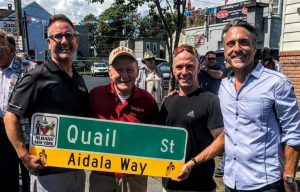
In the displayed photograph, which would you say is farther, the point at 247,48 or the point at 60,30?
the point at 60,30

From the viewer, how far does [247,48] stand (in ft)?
8.82

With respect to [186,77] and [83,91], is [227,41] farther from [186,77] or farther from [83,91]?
[83,91]

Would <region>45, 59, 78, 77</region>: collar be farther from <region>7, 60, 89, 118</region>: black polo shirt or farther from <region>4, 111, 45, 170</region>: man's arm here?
<region>4, 111, 45, 170</region>: man's arm

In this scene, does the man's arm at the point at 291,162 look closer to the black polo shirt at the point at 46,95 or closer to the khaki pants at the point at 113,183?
the khaki pants at the point at 113,183

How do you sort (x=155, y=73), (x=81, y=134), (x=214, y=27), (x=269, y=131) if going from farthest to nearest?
(x=214, y=27)
(x=155, y=73)
(x=81, y=134)
(x=269, y=131)

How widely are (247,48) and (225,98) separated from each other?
1.30 ft

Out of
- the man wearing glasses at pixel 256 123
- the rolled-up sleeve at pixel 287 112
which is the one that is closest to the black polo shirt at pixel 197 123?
the man wearing glasses at pixel 256 123

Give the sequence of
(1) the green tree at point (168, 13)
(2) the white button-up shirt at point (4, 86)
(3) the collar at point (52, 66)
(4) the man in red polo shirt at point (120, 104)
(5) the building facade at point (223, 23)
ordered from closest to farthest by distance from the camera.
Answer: (3) the collar at point (52, 66) → (4) the man in red polo shirt at point (120, 104) → (2) the white button-up shirt at point (4, 86) → (1) the green tree at point (168, 13) → (5) the building facade at point (223, 23)

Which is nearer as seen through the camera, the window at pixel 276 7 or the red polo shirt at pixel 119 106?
the red polo shirt at pixel 119 106

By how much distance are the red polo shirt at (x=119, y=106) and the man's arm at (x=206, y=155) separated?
480 mm

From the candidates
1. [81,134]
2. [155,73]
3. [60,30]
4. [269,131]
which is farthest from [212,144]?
[155,73]

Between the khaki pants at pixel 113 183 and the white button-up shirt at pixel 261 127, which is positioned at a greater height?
the white button-up shirt at pixel 261 127

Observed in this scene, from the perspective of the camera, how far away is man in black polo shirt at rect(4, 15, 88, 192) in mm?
2861

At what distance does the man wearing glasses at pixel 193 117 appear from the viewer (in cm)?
291
